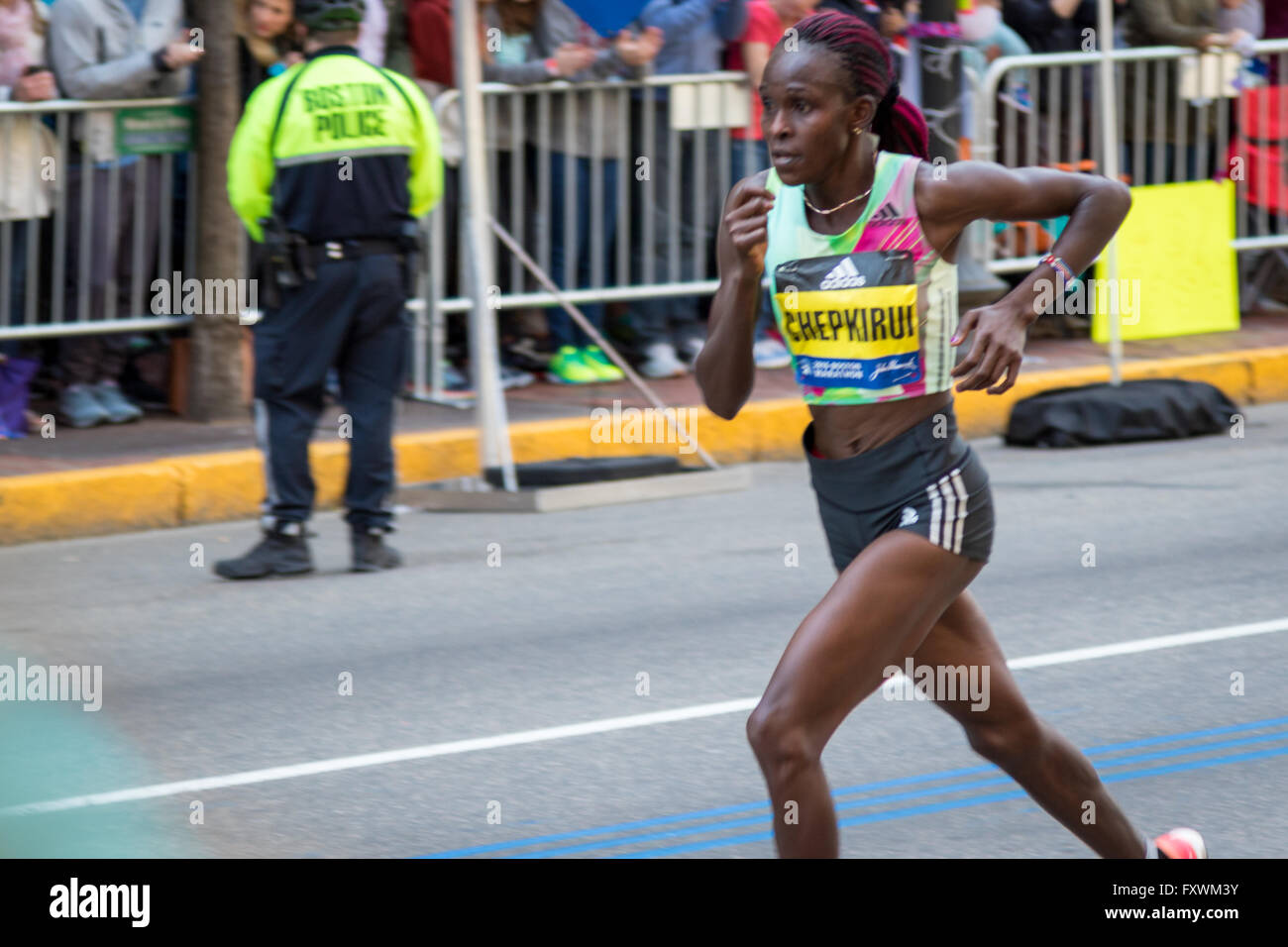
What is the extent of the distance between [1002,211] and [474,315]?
240 inches

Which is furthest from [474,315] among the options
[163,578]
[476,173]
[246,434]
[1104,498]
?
[1104,498]

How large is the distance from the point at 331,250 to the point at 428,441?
7.25ft

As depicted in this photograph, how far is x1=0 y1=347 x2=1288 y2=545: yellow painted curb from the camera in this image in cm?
954

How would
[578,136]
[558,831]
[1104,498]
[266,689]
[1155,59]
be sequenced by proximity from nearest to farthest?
1. [558,831]
2. [266,689]
3. [1104,498]
4. [578,136]
5. [1155,59]

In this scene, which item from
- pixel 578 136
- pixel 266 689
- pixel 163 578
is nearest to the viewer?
pixel 266 689

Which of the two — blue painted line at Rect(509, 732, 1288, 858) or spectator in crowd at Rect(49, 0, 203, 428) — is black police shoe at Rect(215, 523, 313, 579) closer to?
spectator in crowd at Rect(49, 0, 203, 428)

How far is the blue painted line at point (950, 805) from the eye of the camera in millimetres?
5219

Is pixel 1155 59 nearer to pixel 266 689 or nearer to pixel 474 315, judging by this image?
pixel 474 315

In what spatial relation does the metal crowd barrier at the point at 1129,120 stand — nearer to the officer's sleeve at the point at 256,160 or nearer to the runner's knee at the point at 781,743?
the officer's sleeve at the point at 256,160

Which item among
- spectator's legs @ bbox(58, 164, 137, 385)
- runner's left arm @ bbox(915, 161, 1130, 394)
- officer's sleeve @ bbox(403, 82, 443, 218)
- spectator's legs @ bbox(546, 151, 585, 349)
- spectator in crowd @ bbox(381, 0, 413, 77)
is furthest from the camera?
spectator's legs @ bbox(546, 151, 585, 349)

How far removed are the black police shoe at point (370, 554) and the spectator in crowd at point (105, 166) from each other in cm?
274

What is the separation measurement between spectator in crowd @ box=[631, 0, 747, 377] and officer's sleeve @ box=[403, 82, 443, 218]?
337cm
